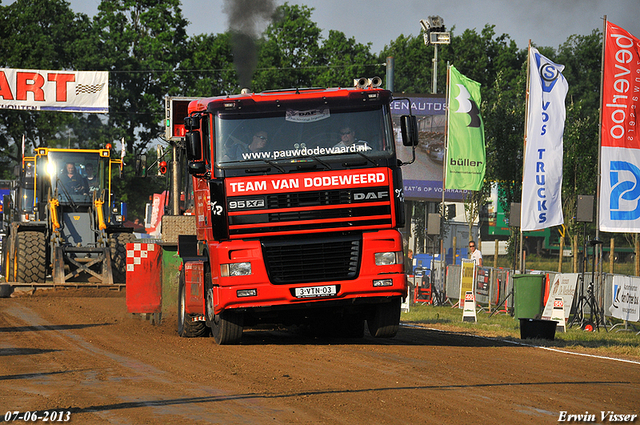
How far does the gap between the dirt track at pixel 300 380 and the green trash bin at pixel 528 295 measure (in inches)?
217

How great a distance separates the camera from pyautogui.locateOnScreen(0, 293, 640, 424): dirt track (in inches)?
279

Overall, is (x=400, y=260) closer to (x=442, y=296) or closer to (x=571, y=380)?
(x=571, y=380)

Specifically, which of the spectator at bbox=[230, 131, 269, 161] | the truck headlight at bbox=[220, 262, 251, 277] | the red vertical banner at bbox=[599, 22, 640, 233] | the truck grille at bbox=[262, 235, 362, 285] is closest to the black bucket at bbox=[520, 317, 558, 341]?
the red vertical banner at bbox=[599, 22, 640, 233]

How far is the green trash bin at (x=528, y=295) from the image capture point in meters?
18.8

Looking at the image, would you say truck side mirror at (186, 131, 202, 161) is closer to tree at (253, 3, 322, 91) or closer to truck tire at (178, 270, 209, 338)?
truck tire at (178, 270, 209, 338)

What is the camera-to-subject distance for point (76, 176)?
23.9m

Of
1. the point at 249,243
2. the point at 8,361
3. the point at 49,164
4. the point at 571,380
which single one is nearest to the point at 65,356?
the point at 8,361

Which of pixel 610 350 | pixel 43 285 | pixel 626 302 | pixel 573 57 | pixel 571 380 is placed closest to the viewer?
pixel 571 380

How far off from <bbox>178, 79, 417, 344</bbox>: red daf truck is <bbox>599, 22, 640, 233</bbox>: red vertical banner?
7.80m

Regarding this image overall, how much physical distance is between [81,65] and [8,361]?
152 feet

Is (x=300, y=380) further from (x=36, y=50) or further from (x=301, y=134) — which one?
(x=36, y=50)

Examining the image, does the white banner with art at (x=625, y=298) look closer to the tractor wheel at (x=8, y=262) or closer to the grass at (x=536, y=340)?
the grass at (x=536, y=340)

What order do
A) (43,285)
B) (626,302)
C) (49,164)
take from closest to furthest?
(626,302) → (43,285) → (49,164)

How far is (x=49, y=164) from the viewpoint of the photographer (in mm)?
23297
